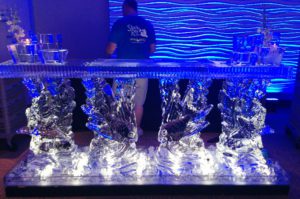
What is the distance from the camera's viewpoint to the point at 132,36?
2.90 m

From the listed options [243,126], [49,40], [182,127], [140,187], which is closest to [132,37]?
[49,40]

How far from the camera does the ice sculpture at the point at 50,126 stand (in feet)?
6.21

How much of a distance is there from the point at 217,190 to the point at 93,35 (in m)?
3.71

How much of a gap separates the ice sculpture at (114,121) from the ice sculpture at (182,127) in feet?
0.67

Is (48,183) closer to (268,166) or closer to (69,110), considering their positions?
(69,110)

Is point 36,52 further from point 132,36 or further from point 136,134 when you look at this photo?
point 132,36

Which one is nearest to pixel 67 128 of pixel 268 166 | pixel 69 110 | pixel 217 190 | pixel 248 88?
pixel 69 110

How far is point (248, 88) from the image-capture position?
188cm

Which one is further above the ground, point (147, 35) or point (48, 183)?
point (147, 35)

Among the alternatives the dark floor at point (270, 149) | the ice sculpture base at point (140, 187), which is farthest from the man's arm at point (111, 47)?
the ice sculpture base at point (140, 187)

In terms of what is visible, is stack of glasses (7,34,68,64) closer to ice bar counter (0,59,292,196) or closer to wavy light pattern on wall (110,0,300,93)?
ice bar counter (0,59,292,196)

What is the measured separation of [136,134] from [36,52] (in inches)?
32.2

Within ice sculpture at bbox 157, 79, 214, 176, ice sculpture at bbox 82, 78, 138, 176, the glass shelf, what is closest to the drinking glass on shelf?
the glass shelf

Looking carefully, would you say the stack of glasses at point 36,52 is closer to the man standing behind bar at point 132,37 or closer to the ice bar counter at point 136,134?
the ice bar counter at point 136,134
